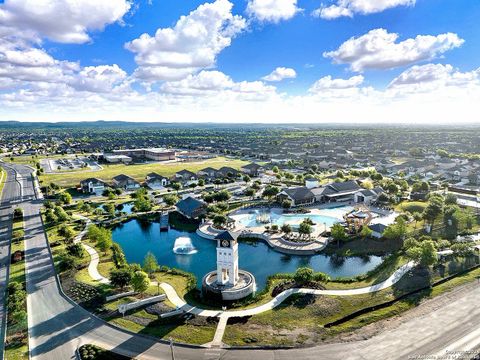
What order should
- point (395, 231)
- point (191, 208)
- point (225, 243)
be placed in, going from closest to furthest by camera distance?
point (225, 243) < point (395, 231) < point (191, 208)

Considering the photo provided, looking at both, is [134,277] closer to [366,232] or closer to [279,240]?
[279,240]

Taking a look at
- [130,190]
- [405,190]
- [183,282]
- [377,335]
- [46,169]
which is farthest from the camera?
[46,169]

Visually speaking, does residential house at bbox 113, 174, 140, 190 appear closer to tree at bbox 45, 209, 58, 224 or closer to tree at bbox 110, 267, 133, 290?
tree at bbox 45, 209, 58, 224

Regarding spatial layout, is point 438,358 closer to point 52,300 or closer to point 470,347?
point 470,347

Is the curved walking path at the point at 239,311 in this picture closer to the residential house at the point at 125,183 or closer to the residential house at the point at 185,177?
the residential house at the point at 125,183

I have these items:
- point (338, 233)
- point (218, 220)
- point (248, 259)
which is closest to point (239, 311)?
point (248, 259)

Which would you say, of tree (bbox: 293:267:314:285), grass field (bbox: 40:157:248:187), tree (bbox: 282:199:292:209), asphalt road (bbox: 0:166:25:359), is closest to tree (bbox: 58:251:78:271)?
asphalt road (bbox: 0:166:25:359)

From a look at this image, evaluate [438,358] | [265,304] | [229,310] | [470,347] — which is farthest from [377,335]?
[229,310]
